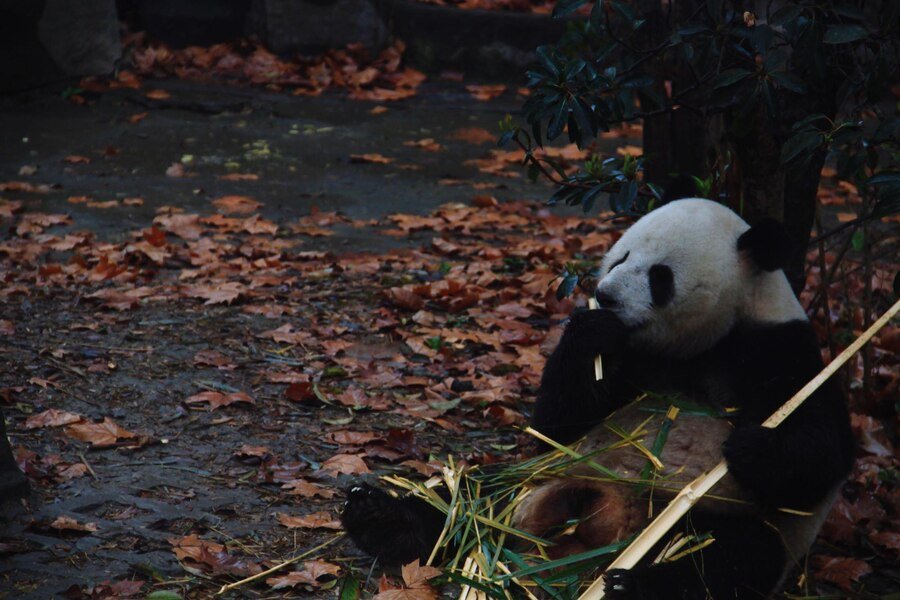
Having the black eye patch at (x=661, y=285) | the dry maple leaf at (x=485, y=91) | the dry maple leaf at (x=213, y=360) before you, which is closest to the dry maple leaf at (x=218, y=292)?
the dry maple leaf at (x=213, y=360)

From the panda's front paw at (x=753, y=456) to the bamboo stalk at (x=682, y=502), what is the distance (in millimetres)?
37

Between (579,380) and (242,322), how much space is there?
95.3 inches

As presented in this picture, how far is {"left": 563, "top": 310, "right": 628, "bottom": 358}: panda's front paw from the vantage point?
10.00ft

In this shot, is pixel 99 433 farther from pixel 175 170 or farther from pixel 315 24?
pixel 315 24

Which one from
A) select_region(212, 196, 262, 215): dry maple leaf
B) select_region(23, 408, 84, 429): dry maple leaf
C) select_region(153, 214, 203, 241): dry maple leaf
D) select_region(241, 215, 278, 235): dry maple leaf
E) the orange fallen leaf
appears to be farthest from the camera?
the orange fallen leaf

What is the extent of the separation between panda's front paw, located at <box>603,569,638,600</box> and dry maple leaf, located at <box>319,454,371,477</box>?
130cm

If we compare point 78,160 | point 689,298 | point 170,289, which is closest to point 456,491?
point 689,298

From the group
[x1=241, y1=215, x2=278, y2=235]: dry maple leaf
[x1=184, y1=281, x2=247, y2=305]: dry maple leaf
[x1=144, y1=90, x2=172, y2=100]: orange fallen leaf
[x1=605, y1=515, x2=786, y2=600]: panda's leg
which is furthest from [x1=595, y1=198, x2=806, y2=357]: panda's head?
[x1=144, y1=90, x2=172, y2=100]: orange fallen leaf

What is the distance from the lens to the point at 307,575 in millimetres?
2971

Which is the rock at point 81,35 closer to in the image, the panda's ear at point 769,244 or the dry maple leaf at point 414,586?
the dry maple leaf at point 414,586

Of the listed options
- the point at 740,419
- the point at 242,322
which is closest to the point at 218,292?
the point at 242,322

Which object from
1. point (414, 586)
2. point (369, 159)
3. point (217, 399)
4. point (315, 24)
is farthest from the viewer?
point (315, 24)

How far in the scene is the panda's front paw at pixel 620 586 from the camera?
8.63ft

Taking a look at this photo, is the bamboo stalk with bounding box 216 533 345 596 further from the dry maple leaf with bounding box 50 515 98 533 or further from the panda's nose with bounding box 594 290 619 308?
the panda's nose with bounding box 594 290 619 308
